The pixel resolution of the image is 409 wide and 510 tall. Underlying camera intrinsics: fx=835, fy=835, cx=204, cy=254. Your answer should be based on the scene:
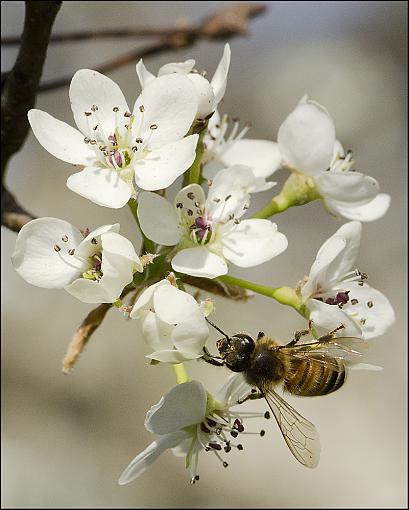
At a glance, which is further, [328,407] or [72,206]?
[72,206]

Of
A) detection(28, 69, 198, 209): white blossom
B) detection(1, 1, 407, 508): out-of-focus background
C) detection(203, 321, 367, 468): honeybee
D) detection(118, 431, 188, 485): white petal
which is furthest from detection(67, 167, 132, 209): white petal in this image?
detection(1, 1, 407, 508): out-of-focus background

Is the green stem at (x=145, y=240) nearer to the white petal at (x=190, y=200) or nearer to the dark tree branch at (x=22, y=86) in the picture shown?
the white petal at (x=190, y=200)

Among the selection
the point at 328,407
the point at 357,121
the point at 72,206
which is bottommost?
the point at 328,407

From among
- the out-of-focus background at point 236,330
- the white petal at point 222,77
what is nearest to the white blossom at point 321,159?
the white petal at point 222,77

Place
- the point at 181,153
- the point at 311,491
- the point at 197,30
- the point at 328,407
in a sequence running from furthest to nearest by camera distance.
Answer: the point at 328,407 < the point at 311,491 < the point at 197,30 < the point at 181,153

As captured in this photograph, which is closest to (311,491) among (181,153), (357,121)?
(357,121)

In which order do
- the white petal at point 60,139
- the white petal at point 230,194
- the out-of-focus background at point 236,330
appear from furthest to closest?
the out-of-focus background at point 236,330 → the white petal at point 230,194 → the white petal at point 60,139

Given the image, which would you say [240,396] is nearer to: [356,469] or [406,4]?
[356,469]

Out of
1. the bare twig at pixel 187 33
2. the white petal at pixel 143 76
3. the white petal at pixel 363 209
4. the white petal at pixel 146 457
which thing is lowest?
the white petal at pixel 146 457

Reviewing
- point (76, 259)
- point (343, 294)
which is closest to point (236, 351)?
point (343, 294)
